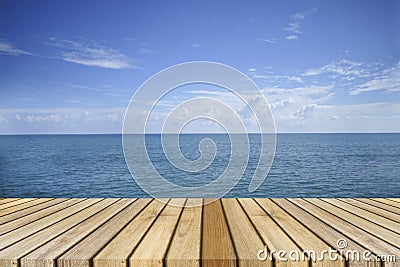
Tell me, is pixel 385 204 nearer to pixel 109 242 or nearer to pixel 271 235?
pixel 271 235

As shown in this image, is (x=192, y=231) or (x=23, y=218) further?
(x=23, y=218)

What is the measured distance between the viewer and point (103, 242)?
1357 mm

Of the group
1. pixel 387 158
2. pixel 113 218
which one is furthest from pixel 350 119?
pixel 113 218

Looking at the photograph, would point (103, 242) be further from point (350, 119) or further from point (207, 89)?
point (350, 119)

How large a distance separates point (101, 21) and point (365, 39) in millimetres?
25389

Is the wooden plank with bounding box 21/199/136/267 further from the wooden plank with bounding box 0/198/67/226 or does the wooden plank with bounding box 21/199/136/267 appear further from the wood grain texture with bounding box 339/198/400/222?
the wood grain texture with bounding box 339/198/400/222

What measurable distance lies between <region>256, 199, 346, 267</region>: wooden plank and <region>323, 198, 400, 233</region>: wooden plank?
38 centimetres

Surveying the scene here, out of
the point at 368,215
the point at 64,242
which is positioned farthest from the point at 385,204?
the point at 64,242

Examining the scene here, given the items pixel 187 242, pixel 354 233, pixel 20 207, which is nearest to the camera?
pixel 187 242

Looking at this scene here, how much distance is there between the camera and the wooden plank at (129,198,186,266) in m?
1.17

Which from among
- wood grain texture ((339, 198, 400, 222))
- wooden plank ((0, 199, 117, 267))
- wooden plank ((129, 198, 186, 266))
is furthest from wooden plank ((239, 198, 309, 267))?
wooden plank ((0, 199, 117, 267))

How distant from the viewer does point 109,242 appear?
1.36 meters

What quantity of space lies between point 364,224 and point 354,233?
7.6 inches

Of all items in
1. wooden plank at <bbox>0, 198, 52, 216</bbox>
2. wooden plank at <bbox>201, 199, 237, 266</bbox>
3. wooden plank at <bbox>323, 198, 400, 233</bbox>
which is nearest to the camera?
wooden plank at <bbox>201, 199, 237, 266</bbox>
